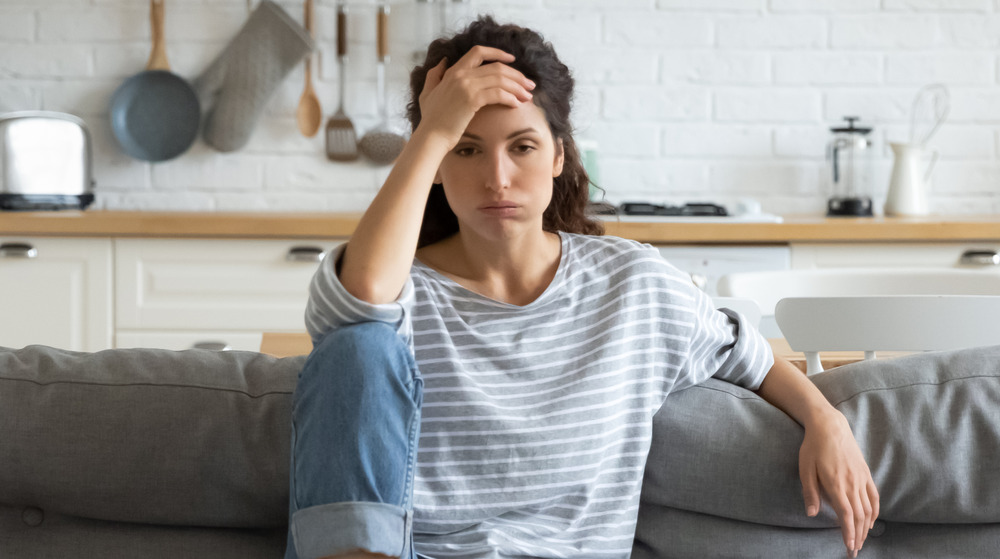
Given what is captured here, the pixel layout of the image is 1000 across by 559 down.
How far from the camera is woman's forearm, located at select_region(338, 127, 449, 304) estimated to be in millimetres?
1052

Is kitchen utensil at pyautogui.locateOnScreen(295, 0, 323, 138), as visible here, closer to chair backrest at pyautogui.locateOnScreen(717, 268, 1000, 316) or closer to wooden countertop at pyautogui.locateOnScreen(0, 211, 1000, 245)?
wooden countertop at pyautogui.locateOnScreen(0, 211, 1000, 245)

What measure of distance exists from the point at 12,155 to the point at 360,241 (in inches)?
80.0

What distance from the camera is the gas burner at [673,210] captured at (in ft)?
→ 8.97

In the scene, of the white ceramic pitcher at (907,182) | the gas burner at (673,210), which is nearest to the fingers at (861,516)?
the gas burner at (673,210)

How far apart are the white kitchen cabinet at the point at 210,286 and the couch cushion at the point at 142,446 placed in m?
1.45

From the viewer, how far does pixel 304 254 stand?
2561mm

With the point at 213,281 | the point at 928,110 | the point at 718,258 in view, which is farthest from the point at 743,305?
the point at 928,110

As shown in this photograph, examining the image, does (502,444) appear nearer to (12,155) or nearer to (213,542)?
(213,542)

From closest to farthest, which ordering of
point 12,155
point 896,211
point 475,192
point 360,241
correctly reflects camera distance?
point 360,241, point 475,192, point 12,155, point 896,211

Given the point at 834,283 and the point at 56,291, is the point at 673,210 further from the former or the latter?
the point at 56,291

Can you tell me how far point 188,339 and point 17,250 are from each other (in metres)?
0.47

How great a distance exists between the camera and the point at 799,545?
3.74ft

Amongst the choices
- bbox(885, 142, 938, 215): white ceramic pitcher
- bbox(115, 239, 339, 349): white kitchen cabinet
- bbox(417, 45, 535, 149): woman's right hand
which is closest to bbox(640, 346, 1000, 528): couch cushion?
bbox(417, 45, 535, 149): woman's right hand

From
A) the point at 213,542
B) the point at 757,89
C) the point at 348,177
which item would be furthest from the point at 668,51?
the point at 213,542
